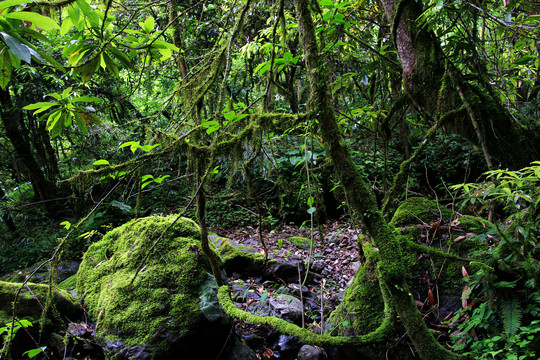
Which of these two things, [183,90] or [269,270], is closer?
[183,90]

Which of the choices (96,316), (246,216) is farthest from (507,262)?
(246,216)

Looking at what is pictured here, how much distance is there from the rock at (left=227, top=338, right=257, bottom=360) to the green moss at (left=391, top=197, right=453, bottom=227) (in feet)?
6.92

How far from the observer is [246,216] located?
293 inches

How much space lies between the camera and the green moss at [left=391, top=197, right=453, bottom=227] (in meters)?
3.15

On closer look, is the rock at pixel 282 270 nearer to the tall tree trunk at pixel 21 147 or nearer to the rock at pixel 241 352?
the rock at pixel 241 352

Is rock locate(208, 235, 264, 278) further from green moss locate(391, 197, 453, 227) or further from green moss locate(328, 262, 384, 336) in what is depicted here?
green moss locate(391, 197, 453, 227)

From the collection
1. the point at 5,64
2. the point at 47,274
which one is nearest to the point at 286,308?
the point at 5,64

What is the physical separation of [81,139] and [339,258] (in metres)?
6.14

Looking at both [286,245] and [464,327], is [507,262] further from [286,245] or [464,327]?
[286,245]

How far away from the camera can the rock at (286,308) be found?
352 cm

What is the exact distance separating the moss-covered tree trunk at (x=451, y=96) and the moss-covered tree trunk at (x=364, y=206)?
1047mm

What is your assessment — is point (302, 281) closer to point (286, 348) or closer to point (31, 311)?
point (286, 348)

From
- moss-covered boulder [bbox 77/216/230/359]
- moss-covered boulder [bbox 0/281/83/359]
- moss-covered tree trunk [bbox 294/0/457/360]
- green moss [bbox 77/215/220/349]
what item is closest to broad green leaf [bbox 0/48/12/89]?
moss-covered tree trunk [bbox 294/0/457/360]

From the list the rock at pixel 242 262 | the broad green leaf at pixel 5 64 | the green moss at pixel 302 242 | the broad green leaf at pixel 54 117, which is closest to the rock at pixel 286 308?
the rock at pixel 242 262
